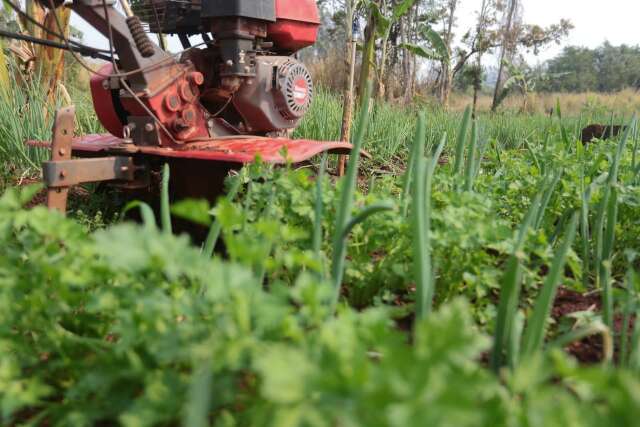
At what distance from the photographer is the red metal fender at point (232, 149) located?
75.0 inches

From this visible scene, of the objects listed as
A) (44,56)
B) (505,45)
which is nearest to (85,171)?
(44,56)

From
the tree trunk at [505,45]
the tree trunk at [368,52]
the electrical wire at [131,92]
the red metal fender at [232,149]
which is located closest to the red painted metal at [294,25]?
the red metal fender at [232,149]

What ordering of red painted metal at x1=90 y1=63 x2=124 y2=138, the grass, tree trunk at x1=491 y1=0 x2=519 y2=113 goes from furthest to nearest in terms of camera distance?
tree trunk at x1=491 y1=0 x2=519 y2=113 → red painted metal at x1=90 y1=63 x2=124 y2=138 → the grass

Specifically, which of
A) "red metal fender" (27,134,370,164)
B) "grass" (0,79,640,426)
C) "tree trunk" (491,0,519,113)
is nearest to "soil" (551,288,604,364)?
"grass" (0,79,640,426)

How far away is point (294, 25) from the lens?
105 inches

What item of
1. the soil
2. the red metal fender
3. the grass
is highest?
the red metal fender

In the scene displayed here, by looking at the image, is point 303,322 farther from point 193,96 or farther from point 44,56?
point 44,56

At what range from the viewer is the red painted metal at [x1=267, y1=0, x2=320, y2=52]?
2.59m

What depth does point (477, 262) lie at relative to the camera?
1133 mm

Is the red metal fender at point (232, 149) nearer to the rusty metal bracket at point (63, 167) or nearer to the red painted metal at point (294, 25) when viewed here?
the rusty metal bracket at point (63, 167)

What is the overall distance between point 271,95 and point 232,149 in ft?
2.07

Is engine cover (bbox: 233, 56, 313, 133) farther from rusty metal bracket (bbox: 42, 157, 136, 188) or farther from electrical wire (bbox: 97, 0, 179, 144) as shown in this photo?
rusty metal bracket (bbox: 42, 157, 136, 188)

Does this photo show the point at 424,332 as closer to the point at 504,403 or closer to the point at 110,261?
the point at 504,403

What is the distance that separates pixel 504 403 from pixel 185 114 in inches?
77.5
